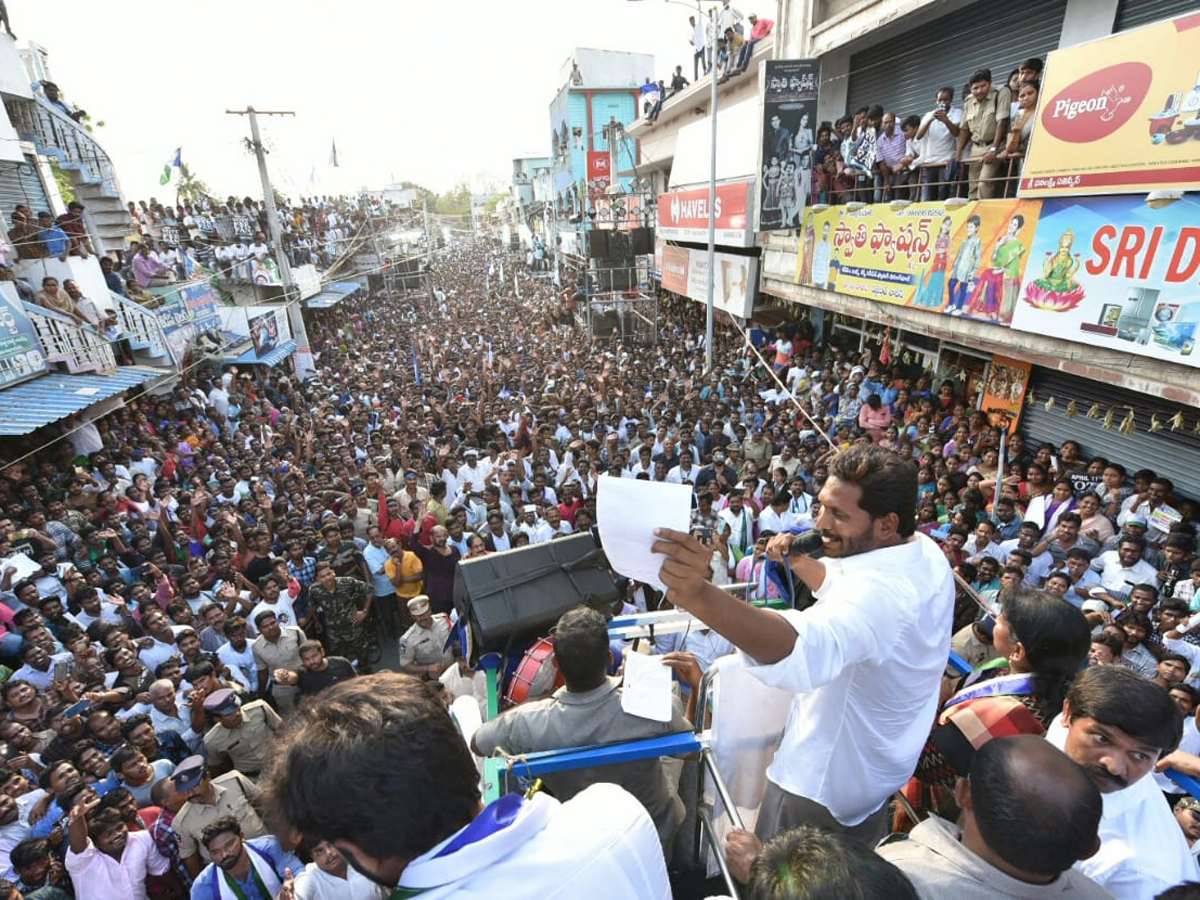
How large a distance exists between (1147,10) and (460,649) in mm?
9412

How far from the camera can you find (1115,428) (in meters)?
7.62

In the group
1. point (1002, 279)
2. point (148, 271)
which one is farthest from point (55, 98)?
point (1002, 279)

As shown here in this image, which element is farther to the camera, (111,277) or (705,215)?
(705,215)

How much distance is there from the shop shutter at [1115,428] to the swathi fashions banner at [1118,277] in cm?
148

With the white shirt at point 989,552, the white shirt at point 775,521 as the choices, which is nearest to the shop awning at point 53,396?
the white shirt at point 775,521

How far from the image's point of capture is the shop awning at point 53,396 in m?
8.02

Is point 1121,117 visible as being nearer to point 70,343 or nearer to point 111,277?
point 70,343

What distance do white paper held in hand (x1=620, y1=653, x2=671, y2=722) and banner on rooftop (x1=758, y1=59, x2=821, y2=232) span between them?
11.4m

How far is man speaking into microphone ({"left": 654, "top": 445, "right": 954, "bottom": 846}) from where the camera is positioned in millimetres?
1450

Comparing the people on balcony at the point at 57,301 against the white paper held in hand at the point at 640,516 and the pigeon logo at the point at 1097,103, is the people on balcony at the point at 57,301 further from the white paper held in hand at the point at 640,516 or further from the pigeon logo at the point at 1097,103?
the pigeon logo at the point at 1097,103

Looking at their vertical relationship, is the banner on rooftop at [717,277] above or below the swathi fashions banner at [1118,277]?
below

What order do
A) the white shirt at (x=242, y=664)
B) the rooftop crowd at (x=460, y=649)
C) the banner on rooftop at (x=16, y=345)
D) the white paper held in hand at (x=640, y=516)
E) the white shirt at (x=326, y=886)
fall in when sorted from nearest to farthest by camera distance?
1. the rooftop crowd at (x=460, y=649)
2. the white paper held in hand at (x=640, y=516)
3. the white shirt at (x=326, y=886)
4. the white shirt at (x=242, y=664)
5. the banner on rooftop at (x=16, y=345)

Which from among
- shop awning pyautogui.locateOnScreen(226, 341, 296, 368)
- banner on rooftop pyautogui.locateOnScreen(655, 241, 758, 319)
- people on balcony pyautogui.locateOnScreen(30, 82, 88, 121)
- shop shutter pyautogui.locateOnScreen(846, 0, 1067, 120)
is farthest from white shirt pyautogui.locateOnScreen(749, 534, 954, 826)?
people on balcony pyautogui.locateOnScreen(30, 82, 88, 121)

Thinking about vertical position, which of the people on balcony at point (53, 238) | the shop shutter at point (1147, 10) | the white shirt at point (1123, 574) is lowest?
the white shirt at point (1123, 574)
